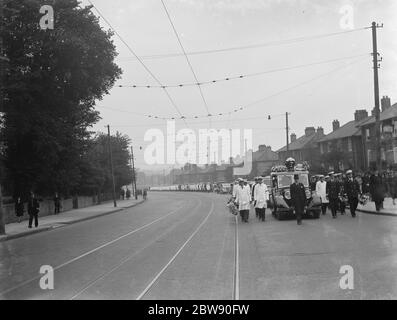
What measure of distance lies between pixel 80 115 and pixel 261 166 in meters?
81.0

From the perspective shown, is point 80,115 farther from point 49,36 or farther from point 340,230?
point 340,230

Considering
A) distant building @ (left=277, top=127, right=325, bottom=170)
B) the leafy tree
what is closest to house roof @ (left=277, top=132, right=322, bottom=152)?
distant building @ (left=277, top=127, right=325, bottom=170)

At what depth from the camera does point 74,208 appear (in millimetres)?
47812

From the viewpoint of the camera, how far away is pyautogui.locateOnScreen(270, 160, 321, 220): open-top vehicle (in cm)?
2133

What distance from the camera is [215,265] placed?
10.4 meters

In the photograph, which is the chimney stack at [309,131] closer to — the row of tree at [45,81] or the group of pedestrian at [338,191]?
the row of tree at [45,81]

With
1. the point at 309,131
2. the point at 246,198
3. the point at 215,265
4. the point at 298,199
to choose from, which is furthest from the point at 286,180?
the point at 309,131

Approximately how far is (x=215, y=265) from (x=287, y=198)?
12.0 meters

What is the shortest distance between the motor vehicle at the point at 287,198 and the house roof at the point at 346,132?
4764 cm

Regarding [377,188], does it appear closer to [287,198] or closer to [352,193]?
[352,193]

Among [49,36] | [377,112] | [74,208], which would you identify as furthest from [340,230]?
[74,208]

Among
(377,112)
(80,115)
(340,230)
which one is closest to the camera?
(340,230)

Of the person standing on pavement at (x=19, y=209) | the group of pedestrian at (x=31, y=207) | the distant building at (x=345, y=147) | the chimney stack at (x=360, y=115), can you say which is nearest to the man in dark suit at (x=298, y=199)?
the group of pedestrian at (x=31, y=207)

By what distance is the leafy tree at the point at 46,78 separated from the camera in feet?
93.5
